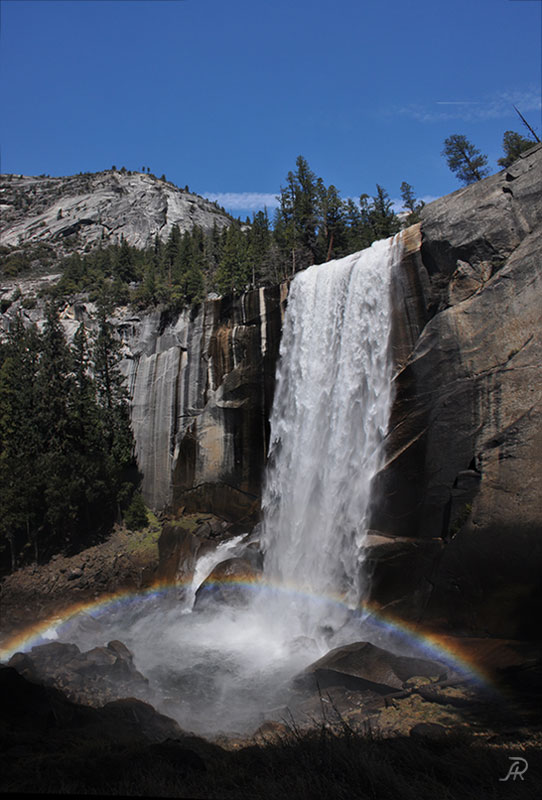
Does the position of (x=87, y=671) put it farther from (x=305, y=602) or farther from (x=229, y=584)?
(x=305, y=602)

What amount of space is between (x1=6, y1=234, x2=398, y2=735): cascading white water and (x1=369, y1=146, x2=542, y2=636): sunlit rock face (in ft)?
4.94

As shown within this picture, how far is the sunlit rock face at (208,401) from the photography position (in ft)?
95.5

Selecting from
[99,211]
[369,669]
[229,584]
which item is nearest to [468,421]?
[369,669]

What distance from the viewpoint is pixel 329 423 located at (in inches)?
892

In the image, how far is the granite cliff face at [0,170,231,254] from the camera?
128375 mm

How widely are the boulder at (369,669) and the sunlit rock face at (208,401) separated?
15.0 m

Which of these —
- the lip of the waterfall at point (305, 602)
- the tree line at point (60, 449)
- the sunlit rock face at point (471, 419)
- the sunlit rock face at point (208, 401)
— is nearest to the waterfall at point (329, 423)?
the lip of the waterfall at point (305, 602)

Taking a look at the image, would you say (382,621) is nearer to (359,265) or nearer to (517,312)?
(517,312)

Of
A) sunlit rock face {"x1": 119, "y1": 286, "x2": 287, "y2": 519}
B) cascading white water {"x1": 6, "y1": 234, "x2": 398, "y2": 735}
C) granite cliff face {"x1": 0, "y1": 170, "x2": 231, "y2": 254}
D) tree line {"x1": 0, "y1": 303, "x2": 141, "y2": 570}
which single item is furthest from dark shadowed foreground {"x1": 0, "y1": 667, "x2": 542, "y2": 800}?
granite cliff face {"x1": 0, "y1": 170, "x2": 231, "y2": 254}

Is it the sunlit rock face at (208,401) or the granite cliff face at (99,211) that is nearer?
the sunlit rock face at (208,401)

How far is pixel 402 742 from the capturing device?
22.9ft

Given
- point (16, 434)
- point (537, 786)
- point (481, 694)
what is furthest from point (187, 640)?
point (16, 434)

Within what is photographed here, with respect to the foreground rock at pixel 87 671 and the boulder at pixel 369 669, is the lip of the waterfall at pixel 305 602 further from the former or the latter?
the foreground rock at pixel 87 671

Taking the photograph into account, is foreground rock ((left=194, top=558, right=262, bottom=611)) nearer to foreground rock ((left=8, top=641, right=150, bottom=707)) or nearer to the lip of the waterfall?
the lip of the waterfall
